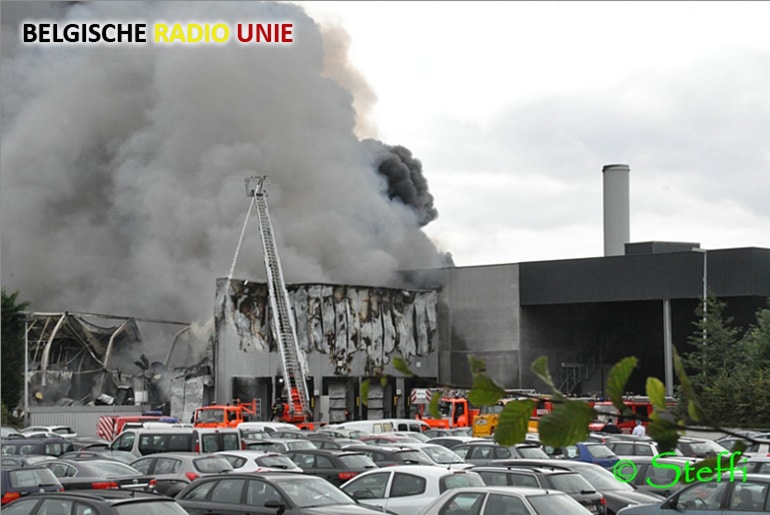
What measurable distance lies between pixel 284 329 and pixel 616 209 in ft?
71.6

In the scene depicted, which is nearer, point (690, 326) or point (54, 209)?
point (690, 326)

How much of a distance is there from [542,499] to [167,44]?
7237cm

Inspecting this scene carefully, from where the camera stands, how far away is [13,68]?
8900 centimetres

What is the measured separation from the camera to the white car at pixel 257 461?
71.3 ft

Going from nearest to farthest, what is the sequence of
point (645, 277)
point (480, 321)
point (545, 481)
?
point (545, 481) < point (645, 277) < point (480, 321)

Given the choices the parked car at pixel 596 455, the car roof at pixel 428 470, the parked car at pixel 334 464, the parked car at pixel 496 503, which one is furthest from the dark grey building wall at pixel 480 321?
the parked car at pixel 496 503

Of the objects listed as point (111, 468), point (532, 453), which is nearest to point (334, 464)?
point (111, 468)

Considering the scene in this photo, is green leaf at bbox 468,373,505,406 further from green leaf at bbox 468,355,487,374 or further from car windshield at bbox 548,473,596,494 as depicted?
car windshield at bbox 548,473,596,494

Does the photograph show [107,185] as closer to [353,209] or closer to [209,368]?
[353,209]

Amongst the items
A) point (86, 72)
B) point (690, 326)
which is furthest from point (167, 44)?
point (690, 326)

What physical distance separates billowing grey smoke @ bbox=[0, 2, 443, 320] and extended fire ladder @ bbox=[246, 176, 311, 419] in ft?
31.3

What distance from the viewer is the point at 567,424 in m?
2.70

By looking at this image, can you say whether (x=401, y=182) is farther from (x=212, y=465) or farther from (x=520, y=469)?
(x=520, y=469)

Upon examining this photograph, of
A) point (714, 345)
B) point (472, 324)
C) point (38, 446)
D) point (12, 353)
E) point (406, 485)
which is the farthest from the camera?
point (472, 324)
